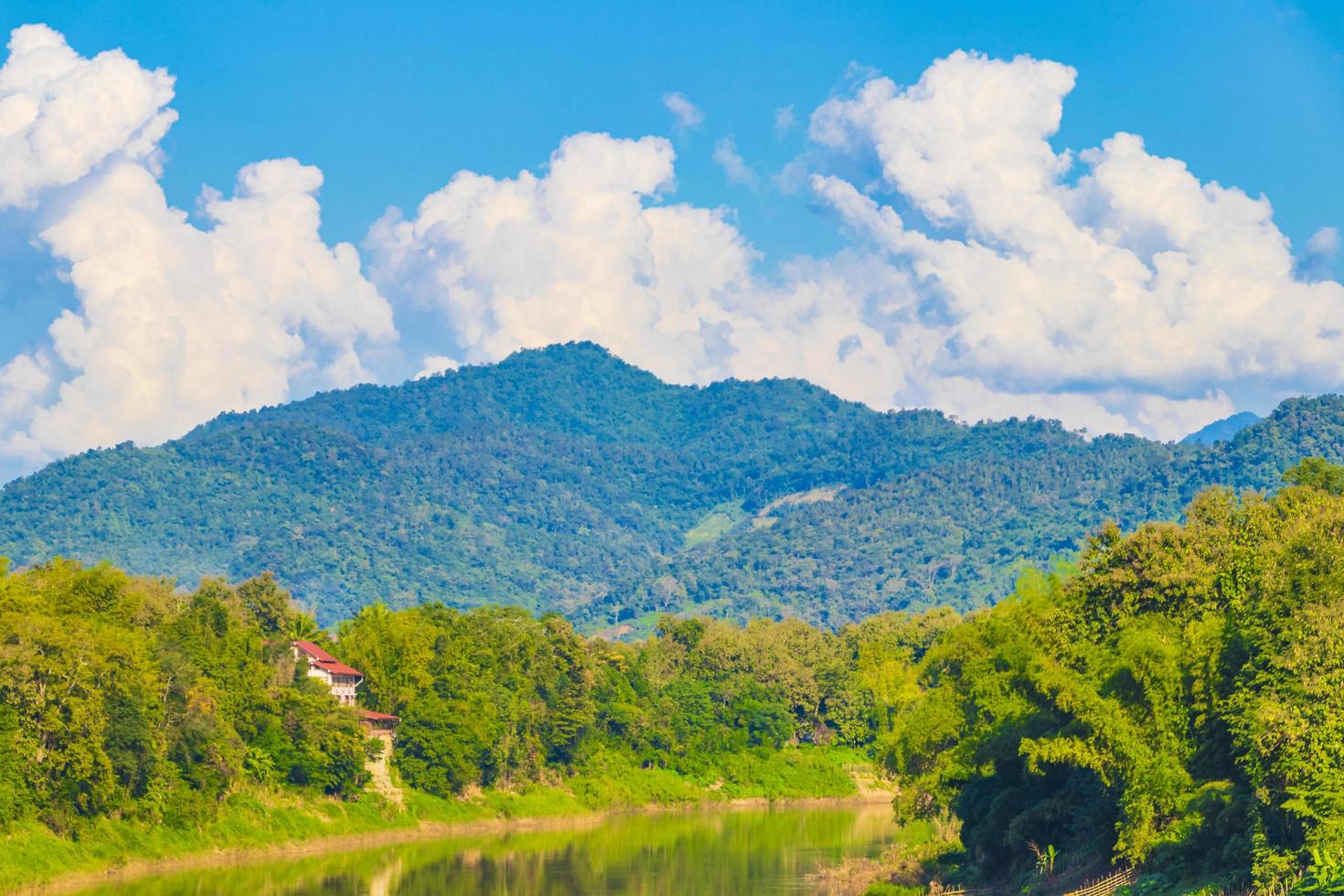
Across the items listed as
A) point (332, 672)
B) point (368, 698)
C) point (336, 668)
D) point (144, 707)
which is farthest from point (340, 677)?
point (144, 707)

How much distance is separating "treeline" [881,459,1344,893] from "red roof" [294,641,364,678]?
171 ft

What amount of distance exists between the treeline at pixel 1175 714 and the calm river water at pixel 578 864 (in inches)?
594

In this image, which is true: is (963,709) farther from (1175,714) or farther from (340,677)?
(340,677)

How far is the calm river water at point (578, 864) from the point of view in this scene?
78.2 metres

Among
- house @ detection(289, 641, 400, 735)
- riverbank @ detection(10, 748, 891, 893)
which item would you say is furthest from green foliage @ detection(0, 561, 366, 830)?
house @ detection(289, 641, 400, 735)

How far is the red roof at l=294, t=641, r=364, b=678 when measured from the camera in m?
115

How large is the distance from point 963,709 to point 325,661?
55.4 m

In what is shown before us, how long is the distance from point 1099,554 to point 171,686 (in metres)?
48.7

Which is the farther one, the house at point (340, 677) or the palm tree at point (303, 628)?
the palm tree at point (303, 628)

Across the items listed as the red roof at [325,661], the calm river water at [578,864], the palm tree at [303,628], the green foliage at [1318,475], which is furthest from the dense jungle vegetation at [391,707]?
the green foliage at [1318,475]

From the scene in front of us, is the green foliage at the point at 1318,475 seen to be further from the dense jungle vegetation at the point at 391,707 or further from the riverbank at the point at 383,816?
the riverbank at the point at 383,816

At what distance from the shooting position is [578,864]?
92125 millimetres

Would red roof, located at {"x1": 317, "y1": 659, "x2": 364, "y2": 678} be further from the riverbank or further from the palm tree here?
the riverbank

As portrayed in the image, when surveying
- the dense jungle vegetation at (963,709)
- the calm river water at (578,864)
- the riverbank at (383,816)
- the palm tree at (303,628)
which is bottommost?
the calm river water at (578,864)
